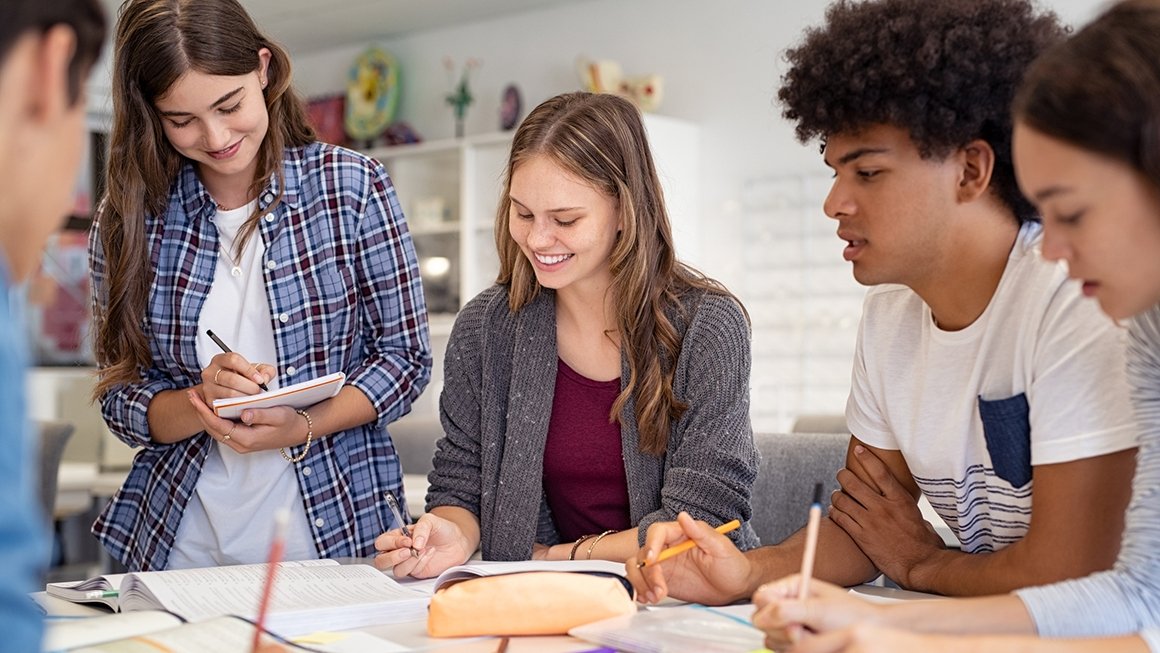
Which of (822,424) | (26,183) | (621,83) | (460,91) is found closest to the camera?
(26,183)

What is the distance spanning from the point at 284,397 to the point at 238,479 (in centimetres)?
28

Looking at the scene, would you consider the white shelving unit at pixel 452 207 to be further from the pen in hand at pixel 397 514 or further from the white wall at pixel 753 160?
the pen in hand at pixel 397 514

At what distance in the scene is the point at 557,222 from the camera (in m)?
1.67

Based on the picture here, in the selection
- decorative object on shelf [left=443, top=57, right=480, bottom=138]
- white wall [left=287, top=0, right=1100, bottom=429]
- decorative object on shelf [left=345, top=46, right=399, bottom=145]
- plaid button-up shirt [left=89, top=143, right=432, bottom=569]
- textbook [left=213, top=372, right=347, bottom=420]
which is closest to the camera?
textbook [left=213, top=372, right=347, bottom=420]

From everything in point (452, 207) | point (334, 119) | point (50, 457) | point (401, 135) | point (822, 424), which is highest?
point (334, 119)

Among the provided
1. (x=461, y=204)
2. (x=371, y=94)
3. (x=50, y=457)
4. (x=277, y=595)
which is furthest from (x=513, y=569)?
(x=371, y=94)

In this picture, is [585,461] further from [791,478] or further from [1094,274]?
[1094,274]

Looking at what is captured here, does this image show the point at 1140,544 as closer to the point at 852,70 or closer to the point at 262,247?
the point at 852,70

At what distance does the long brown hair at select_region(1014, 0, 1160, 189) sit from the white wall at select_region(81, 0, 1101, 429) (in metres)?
4.02

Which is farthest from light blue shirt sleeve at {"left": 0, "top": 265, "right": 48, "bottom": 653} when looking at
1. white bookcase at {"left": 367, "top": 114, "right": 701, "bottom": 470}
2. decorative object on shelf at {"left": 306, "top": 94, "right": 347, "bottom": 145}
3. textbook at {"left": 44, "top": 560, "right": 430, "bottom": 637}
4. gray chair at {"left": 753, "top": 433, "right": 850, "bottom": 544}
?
decorative object on shelf at {"left": 306, "top": 94, "right": 347, "bottom": 145}

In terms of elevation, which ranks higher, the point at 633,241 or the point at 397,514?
the point at 633,241

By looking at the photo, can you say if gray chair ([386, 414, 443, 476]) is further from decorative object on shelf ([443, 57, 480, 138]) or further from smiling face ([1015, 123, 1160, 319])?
decorative object on shelf ([443, 57, 480, 138])

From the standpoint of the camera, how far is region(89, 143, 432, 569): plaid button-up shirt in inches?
67.6

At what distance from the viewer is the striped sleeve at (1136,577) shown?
3.39 feet
